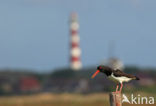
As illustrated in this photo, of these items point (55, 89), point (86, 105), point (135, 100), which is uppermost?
point (135, 100)

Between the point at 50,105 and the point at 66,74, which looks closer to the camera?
the point at 50,105

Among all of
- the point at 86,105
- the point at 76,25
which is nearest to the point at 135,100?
the point at 86,105

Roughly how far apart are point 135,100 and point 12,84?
8221 centimetres

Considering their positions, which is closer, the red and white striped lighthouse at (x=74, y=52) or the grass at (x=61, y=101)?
the grass at (x=61, y=101)

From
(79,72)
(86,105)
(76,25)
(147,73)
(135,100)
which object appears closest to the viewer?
(135,100)

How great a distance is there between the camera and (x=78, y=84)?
9200 centimetres

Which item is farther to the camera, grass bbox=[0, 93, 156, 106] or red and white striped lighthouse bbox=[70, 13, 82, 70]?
red and white striped lighthouse bbox=[70, 13, 82, 70]

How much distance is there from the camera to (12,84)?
94062 mm

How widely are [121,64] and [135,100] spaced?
7863 cm

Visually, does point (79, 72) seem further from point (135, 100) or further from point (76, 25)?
point (135, 100)

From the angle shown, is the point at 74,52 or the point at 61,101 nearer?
the point at 61,101

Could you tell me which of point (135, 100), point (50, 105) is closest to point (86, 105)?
point (50, 105)

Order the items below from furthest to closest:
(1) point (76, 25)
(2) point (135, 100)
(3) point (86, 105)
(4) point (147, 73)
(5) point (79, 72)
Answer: (1) point (76, 25) < (5) point (79, 72) < (4) point (147, 73) < (3) point (86, 105) < (2) point (135, 100)

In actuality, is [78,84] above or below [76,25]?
below
